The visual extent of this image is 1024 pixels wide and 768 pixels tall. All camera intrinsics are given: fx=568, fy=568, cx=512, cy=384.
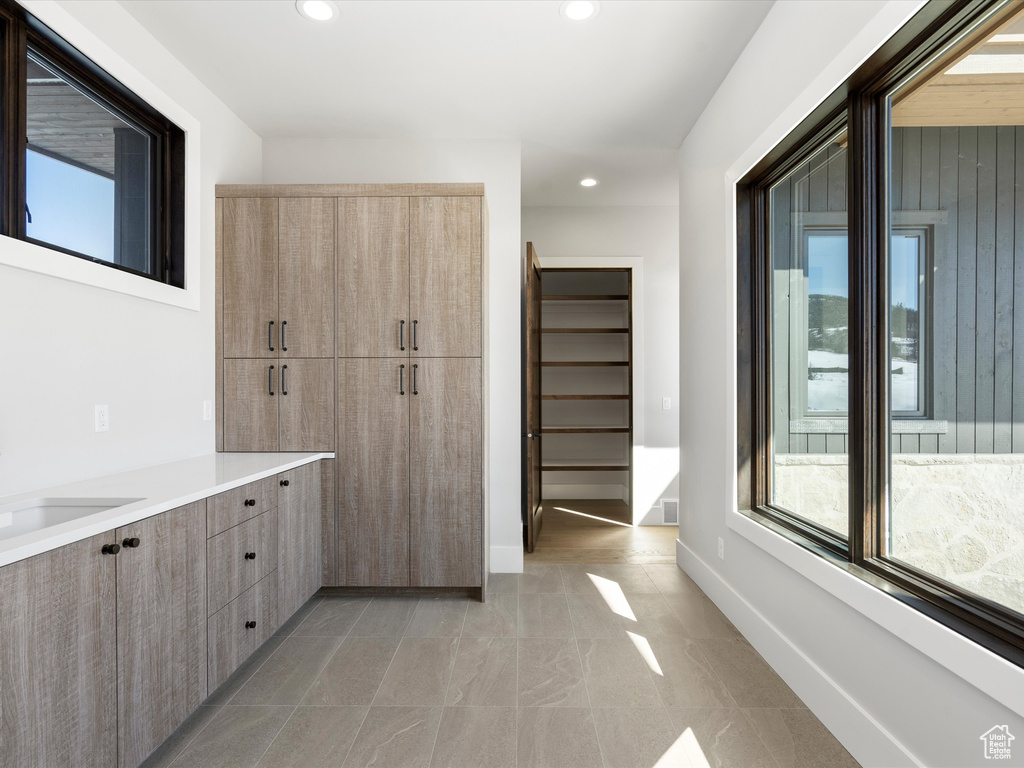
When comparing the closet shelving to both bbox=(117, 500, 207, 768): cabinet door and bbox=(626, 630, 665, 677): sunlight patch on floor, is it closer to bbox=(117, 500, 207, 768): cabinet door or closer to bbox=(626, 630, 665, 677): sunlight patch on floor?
bbox=(626, 630, 665, 677): sunlight patch on floor

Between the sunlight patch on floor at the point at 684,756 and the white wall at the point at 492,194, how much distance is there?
186 cm

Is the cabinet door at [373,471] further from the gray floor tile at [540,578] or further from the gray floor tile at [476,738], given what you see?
the gray floor tile at [476,738]

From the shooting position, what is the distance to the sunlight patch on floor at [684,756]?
1741 mm

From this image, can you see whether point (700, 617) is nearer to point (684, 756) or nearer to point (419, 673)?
point (684, 756)

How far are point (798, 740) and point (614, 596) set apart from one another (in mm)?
1389

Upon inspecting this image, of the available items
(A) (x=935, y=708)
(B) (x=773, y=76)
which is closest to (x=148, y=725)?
(A) (x=935, y=708)

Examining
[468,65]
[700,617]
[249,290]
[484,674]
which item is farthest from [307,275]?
[700,617]

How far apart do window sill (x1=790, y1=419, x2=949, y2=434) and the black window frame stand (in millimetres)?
79

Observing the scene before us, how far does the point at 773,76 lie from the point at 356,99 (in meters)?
2.11

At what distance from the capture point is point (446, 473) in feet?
10.2

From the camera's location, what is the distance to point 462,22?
2.45 m

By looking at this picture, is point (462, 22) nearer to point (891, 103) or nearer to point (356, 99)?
point (356, 99)

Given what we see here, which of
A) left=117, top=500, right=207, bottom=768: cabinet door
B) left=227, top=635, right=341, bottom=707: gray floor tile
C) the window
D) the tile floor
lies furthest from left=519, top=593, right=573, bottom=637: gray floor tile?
the window

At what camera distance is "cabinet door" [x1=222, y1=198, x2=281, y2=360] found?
3100 millimetres
